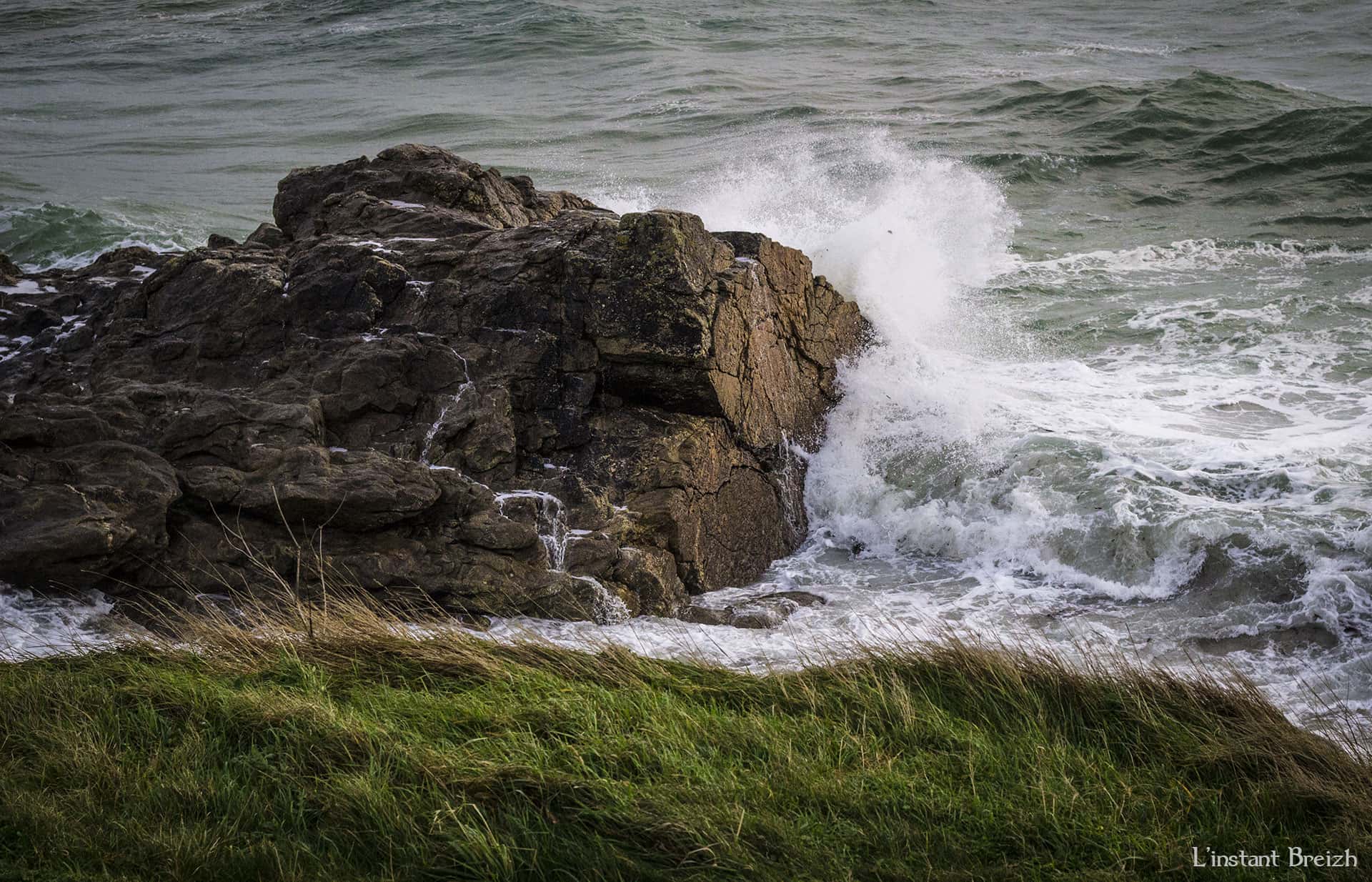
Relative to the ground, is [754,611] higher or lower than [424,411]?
lower

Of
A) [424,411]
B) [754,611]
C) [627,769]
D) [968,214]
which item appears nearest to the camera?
[627,769]

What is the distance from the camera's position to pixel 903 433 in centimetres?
866

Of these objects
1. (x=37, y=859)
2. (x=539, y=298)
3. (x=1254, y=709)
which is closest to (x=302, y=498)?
(x=539, y=298)

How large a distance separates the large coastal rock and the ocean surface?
43cm

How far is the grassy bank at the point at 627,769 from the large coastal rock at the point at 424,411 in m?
1.28

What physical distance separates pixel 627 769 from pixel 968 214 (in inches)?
531

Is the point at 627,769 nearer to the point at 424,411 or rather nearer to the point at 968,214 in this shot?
the point at 424,411

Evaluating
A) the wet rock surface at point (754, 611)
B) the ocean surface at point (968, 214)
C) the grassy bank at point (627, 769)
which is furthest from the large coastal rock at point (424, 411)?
the grassy bank at point (627, 769)

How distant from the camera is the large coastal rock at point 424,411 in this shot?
18.5ft

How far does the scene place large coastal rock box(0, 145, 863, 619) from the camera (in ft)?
18.5

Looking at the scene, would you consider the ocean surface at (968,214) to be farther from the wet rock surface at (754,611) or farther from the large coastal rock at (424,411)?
the large coastal rock at (424,411)

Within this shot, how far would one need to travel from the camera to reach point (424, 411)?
6.73m

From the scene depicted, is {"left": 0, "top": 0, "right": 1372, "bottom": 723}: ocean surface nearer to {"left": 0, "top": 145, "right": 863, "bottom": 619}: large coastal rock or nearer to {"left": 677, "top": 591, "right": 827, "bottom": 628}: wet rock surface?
{"left": 677, "top": 591, "right": 827, "bottom": 628}: wet rock surface

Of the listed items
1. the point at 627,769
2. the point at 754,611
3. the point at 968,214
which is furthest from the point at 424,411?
the point at 968,214
